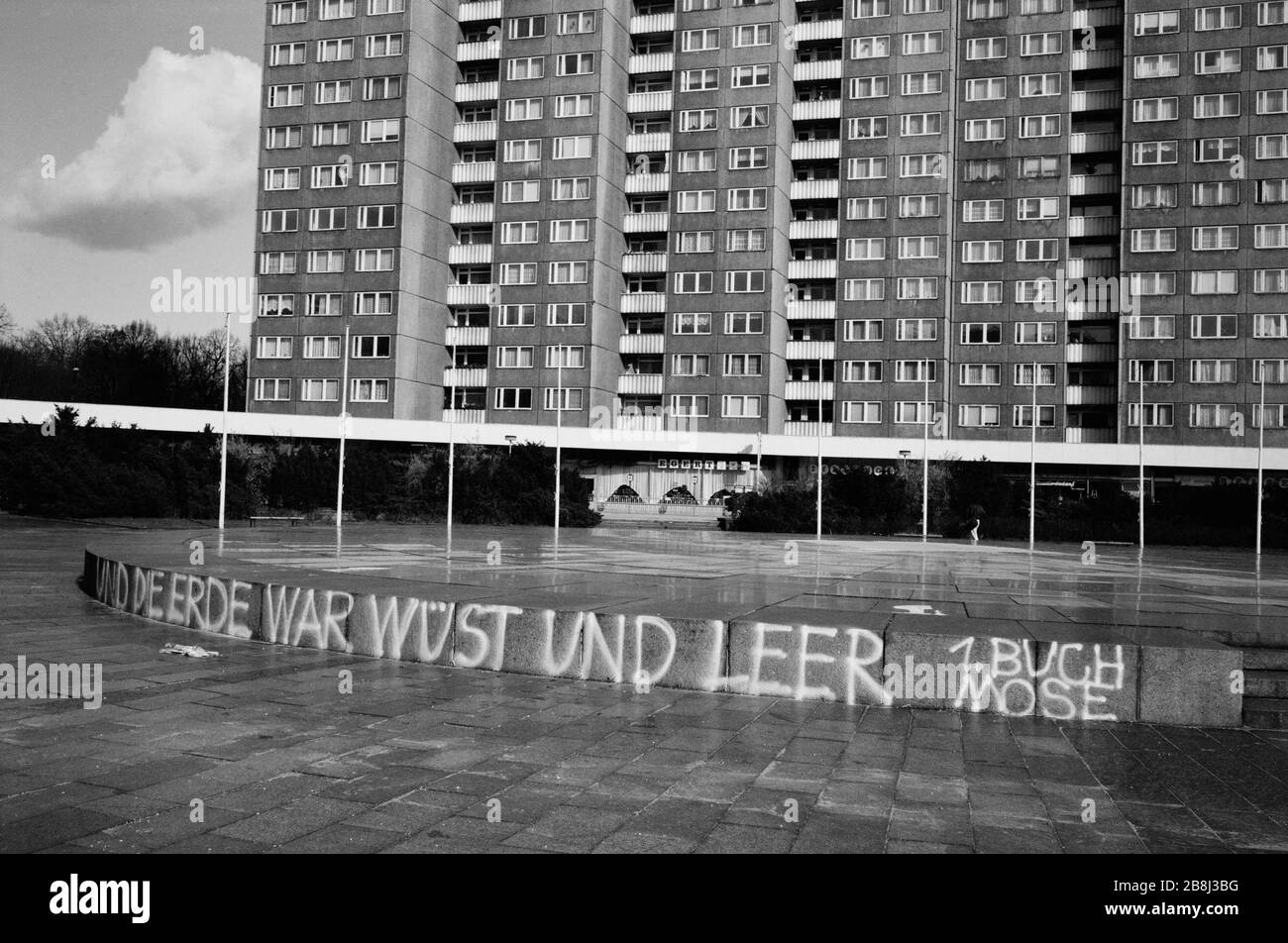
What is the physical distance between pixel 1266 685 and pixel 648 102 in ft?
248

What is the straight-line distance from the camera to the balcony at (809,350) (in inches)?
3009

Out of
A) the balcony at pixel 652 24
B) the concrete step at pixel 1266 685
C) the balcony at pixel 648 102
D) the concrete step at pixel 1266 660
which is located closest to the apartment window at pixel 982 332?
the balcony at pixel 648 102

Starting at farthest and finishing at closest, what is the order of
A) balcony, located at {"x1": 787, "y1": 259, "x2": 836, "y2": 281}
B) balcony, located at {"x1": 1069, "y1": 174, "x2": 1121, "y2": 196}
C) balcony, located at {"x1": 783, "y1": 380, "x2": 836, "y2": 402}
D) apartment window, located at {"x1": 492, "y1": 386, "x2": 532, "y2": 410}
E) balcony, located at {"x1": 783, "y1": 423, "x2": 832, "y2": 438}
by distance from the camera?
1. balcony, located at {"x1": 787, "y1": 259, "x2": 836, "y2": 281}
2. balcony, located at {"x1": 783, "y1": 380, "x2": 836, "y2": 402}
3. apartment window, located at {"x1": 492, "y1": 386, "x2": 532, "y2": 410}
4. balcony, located at {"x1": 783, "y1": 423, "x2": 832, "y2": 438}
5. balcony, located at {"x1": 1069, "y1": 174, "x2": 1121, "y2": 196}

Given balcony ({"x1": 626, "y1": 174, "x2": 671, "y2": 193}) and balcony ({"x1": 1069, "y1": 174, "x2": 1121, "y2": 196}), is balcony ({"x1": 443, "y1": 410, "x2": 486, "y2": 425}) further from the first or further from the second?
balcony ({"x1": 1069, "y1": 174, "x2": 1121, "y2": 196})

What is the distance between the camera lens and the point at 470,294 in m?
78.8

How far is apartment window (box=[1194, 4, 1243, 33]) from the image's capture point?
70.4 meters

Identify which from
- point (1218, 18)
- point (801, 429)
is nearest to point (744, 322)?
point (801, 429)

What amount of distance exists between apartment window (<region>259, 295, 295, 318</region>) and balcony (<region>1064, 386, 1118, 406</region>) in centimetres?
5621

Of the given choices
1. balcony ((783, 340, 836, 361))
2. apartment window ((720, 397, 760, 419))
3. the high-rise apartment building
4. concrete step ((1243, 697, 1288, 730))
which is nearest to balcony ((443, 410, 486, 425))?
the high-rise apartment building

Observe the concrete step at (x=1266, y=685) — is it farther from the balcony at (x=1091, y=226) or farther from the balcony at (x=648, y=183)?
the balcony at (x=1091, y=226)
